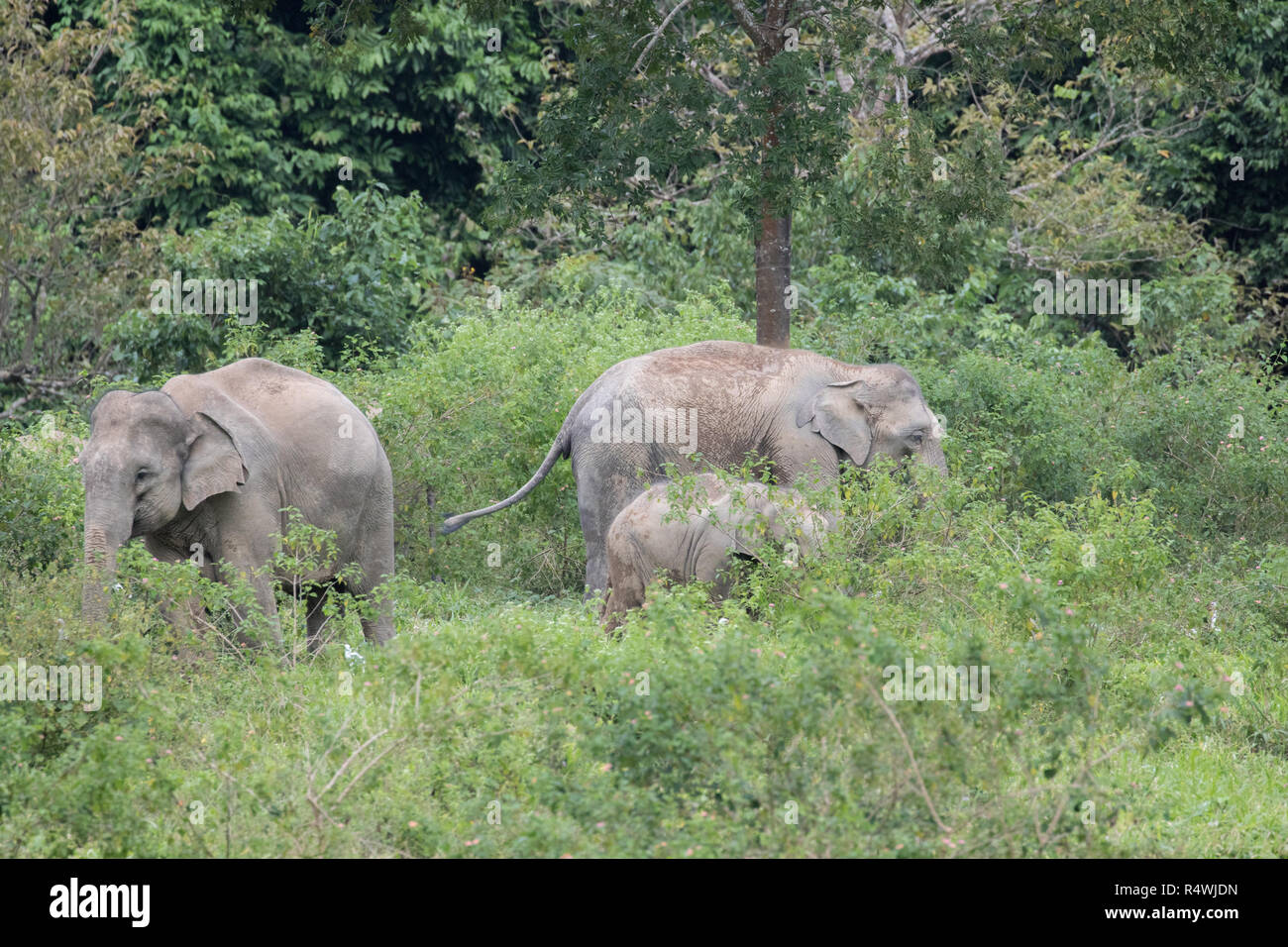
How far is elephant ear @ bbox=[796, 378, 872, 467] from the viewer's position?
A: 37.5ft

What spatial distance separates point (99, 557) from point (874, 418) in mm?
5342

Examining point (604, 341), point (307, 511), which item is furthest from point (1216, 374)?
point (307, 511)

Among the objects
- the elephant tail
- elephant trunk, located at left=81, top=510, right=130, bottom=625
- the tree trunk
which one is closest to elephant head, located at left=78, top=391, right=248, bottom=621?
elephant trunk, located at left=81, top=510, right=130, bottom=625

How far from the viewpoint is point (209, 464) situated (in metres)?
9.24

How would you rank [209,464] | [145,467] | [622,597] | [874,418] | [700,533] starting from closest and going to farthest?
[145,467] < [209,464] < [700,533] < [622,597] < [874,418]

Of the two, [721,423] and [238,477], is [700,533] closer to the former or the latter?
[721,423]

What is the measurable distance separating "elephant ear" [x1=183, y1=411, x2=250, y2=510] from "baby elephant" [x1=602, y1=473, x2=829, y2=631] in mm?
2207

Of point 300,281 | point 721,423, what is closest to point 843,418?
point 721,423

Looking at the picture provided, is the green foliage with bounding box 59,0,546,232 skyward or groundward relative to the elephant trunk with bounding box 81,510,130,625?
skyward

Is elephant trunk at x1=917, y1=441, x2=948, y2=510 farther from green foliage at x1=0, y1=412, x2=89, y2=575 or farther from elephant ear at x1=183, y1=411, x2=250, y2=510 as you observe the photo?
green foliage at x1=0, y1=412, x2=89, y2=575

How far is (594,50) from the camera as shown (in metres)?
13.3

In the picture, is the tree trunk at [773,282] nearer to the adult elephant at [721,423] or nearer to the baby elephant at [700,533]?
the adult elephant at [721,423]

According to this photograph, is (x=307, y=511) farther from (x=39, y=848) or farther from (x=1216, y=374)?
(x=1216, y=374)
